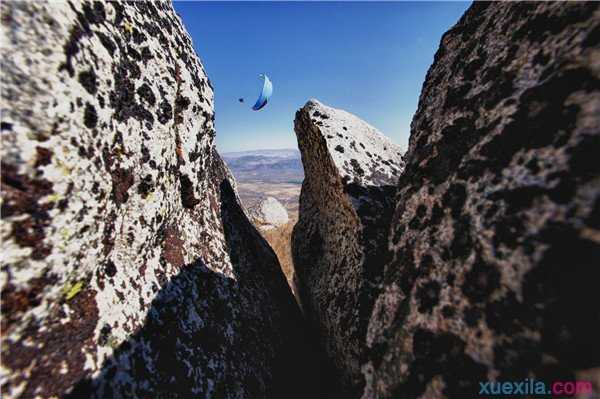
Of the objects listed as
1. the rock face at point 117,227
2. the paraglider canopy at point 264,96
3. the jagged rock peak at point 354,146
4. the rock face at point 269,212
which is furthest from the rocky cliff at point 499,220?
the rock face at point 269,212

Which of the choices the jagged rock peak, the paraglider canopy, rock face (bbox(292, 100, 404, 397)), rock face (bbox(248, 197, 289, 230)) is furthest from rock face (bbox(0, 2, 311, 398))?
rock face (bbox(248, 197, 289, 230))

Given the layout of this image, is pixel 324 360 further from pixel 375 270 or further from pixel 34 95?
pixel 34 95

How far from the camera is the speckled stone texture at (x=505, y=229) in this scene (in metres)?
2.01

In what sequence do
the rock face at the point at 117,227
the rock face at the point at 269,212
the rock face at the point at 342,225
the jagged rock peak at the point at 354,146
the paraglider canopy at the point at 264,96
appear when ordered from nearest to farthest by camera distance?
1. the rock face at the point at 117,227
2. the rock face at the point at 342,225
3. the jagged rock peak at the point at 354,146
4. the paraglider canopy at the point at 264,96
5. the rock face at the point at 269,212

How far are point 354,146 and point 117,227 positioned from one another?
4375mm

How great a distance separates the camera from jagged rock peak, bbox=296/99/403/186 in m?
6.04

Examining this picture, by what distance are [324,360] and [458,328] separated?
144 inches

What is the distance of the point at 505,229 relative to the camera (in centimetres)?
243

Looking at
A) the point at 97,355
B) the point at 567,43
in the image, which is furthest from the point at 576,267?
the point at 97,355

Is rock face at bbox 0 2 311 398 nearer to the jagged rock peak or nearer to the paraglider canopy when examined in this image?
the jagged rock peak

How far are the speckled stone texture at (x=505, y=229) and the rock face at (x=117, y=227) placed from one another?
2.30m

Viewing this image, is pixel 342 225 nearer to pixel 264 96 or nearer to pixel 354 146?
pixel 354 146

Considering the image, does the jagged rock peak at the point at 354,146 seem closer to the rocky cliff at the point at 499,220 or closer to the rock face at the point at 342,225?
the rock face at the point at 342,225

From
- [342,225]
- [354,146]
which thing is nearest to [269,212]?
[354,146]
